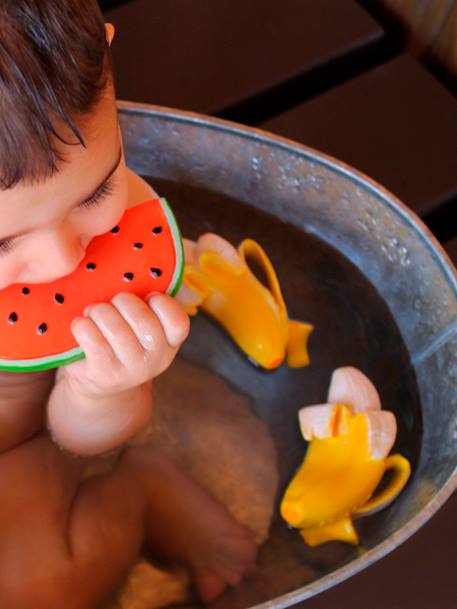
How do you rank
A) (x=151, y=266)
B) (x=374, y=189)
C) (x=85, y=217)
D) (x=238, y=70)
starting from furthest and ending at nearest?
(x=238, y=70) → (x=374, y=189) → (x=151, y=266) → (x=85, y=217)

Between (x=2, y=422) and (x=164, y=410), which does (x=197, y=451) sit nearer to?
(x=164, y=410)

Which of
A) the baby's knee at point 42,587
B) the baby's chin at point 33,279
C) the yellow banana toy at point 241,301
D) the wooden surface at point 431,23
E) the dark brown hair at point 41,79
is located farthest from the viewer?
the wooden surface at point 431,23

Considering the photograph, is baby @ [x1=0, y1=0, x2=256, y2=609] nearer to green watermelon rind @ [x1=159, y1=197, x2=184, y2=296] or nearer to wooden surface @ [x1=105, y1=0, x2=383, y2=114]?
green watermelon rind @ [x1=159, y1=197, x2=184, y2=296]

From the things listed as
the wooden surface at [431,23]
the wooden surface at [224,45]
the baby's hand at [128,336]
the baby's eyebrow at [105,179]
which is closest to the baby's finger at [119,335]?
the baby's hand at [128,336]

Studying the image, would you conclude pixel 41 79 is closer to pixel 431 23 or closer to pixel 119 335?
pixel 119 335

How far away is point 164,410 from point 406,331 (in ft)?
0.80

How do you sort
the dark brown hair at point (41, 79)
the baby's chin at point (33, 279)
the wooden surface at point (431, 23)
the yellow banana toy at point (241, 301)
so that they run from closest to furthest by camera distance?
the dark brown hair at point (41, 79) → the baby's chin at point (33, 279) → the yellow banana toy at point (241, 301) → the wooden surface at point (431, 23)

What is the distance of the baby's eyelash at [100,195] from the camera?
20.8 inches

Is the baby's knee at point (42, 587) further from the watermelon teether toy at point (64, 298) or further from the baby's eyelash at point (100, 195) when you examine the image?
the baby's eyelash at point (100, 195)

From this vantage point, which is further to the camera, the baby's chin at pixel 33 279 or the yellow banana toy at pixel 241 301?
the yellow banana toy at pixel 241 301

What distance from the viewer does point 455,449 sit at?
0.69 meters

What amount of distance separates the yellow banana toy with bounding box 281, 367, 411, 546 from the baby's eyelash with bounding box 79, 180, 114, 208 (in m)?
0.31

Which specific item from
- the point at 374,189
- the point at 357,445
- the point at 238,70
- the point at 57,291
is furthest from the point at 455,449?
the point at 238,70

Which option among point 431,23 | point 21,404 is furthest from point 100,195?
point 431,23
